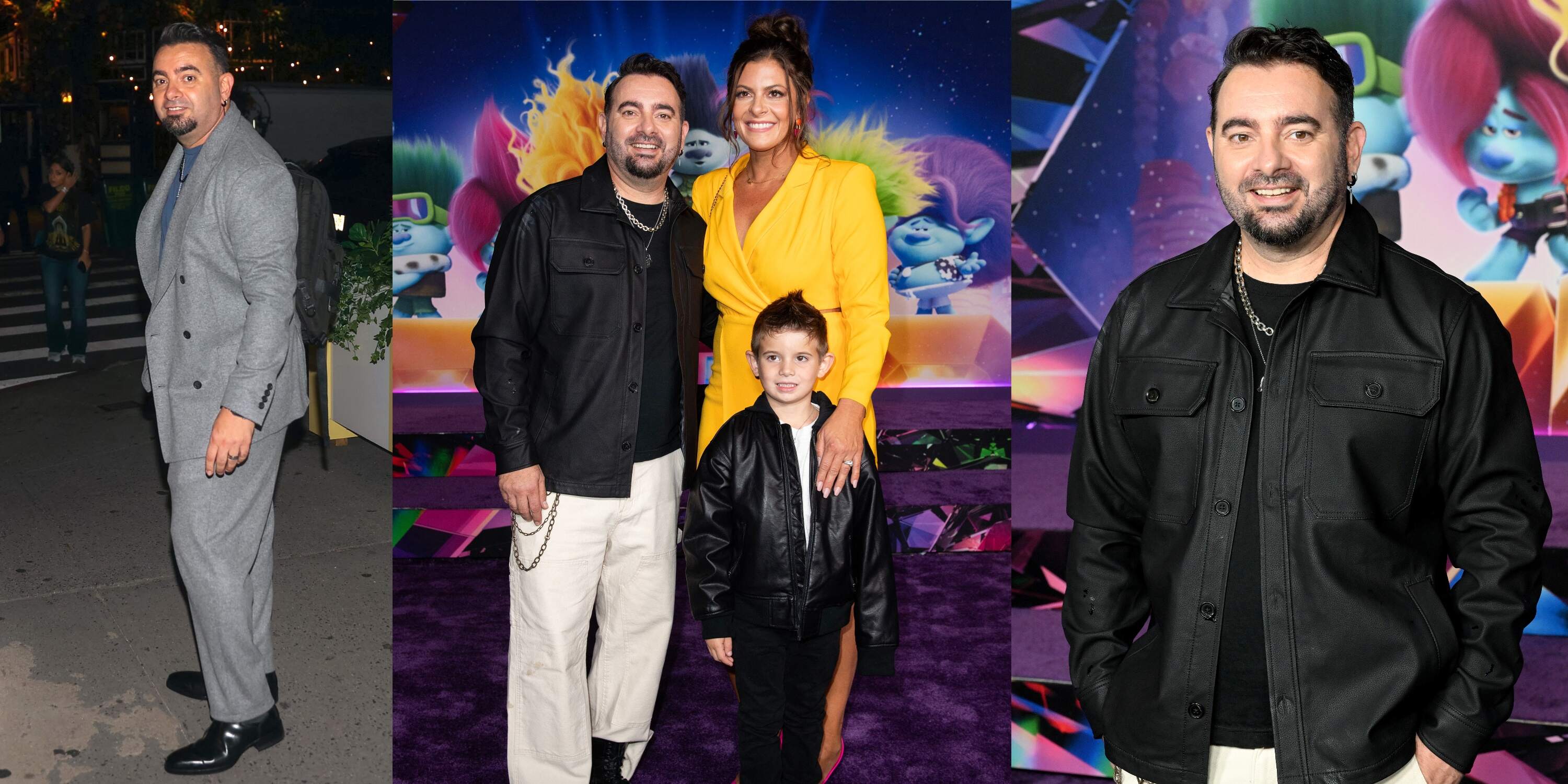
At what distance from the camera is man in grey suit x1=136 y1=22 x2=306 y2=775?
363 cm

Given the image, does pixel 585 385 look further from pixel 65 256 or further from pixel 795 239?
pixel 65 256

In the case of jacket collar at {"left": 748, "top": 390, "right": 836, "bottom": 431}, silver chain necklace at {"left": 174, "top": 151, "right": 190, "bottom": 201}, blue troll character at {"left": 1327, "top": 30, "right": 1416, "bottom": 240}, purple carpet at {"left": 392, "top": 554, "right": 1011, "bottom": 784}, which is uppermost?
blue troll character at {"left": 1327, "top": 30, "right": 1416, "bottom": 240}

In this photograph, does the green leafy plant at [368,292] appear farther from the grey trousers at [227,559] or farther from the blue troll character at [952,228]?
the grey trousers at [227,559]

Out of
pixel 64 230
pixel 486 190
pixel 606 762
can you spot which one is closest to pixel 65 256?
pixel 64 230

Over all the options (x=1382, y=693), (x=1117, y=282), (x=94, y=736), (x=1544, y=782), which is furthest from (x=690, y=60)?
(x=1382, y=693)

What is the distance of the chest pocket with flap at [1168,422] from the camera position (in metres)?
2.14

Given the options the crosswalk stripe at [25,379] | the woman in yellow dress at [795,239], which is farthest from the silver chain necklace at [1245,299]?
the crosswalk stripe at [25,379]

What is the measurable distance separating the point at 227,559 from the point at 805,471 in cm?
167

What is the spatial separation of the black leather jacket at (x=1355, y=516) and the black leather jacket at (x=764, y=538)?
1.19 metres

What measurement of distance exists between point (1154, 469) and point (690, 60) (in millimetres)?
5429

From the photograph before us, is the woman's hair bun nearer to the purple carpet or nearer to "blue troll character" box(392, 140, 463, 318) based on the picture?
the purple carpet

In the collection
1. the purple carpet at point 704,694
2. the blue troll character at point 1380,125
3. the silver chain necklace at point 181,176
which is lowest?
the purple carpet at point 704,694

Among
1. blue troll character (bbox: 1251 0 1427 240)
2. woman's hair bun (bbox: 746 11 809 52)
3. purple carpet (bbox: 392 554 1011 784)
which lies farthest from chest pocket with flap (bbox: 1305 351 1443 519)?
blue troll character (bbox: 1251 0 1427 240)

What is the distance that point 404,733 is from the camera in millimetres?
4145
